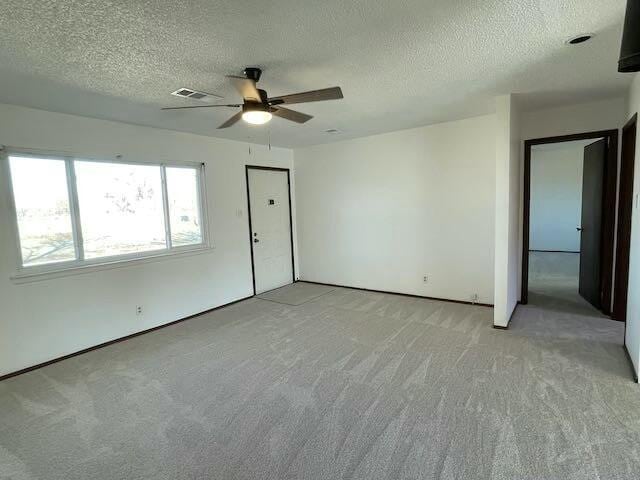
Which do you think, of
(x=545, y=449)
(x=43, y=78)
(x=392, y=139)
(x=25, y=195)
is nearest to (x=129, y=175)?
(x=25, y=195)

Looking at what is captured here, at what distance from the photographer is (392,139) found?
16.4 feet

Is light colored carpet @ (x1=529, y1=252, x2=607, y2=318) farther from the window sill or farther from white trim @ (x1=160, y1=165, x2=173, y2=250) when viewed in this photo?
white trim @ (x1=160, y1=165, x2=173, y2=250)

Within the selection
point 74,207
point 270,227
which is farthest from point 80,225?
point 270,227

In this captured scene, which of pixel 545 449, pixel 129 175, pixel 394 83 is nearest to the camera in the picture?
pixel 545 449

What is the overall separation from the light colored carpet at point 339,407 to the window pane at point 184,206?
1.43 metres

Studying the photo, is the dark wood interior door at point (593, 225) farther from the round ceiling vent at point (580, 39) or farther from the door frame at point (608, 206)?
the round ceiling vent at point (580, 39)

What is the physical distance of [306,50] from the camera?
226cm

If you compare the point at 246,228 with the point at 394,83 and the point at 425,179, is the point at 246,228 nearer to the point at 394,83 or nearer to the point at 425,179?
the point at 425,179

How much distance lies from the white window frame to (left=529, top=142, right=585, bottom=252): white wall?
25.3 feet

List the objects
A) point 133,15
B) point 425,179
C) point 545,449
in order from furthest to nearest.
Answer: point 425,179
point 545,449
point 133,15

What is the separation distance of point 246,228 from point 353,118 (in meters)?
2.44

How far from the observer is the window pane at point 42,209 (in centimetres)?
317

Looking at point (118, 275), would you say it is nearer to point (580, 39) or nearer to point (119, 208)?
point (119, 208)

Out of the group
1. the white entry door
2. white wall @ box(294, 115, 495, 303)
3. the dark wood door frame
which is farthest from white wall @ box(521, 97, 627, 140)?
the white entry door
